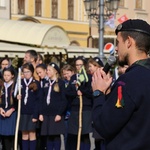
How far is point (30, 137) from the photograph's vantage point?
9648mm

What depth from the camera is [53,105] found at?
9.28 metres

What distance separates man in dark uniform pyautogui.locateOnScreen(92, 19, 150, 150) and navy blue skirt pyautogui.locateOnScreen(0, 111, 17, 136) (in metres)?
6.05

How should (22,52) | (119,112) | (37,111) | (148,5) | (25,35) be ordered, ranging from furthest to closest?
(148,5), (25,35), (22,52), (37,111), (119,112)

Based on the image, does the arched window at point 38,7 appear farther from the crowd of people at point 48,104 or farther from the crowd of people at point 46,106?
the crowd of people at point 46,106

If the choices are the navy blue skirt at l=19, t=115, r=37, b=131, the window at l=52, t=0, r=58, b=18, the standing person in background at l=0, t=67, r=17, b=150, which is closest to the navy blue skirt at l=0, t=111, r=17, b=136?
the standing person in background at l=0, t=67, r=17, b=150

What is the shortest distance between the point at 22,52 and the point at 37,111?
1044 centimetres

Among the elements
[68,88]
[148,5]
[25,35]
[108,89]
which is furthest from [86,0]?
[148,5]

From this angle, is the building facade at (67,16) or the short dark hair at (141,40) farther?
the building facade at (67,16)

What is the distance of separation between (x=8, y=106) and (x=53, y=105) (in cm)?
77

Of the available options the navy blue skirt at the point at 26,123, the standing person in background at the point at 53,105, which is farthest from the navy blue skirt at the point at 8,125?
the standing person in background at the point at 53,105

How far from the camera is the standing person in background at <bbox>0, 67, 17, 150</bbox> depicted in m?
9.30

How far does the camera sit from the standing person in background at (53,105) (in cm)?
929

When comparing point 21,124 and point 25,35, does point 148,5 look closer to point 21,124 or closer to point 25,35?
point 25,35

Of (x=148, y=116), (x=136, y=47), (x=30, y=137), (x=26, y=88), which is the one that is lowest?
(x=30, y=137)
